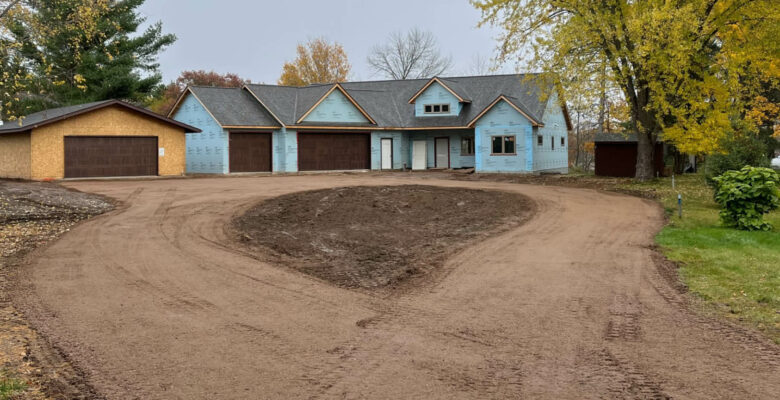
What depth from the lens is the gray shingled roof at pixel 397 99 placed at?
37.5m

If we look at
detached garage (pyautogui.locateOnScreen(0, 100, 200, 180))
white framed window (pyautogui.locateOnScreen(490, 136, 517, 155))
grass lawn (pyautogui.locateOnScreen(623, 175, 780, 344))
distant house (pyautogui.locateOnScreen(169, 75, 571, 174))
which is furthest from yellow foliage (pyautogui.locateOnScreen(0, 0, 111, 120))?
white framed window (pyautogui.locateOnScreen(490, 136, 517, 155))

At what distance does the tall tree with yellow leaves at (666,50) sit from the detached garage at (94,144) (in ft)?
62.5

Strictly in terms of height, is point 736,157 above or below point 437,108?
below

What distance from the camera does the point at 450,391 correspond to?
17.8ft

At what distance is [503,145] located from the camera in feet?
118

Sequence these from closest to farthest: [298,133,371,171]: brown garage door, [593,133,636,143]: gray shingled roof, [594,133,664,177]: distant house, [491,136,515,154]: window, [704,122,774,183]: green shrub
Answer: [704,122,774,183]: green shrub
[593,133,636,143]: gray shingled roof
[594,133,664,177]: distant house
[491,136,515,154]: window
[298,133,371,171]: brown garage door

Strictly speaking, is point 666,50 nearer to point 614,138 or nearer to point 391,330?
point 614,138

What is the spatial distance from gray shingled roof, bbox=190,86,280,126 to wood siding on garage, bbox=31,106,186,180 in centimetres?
279

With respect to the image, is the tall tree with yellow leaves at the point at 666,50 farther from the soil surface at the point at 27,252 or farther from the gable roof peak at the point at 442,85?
the soil surface at the point at 27,252

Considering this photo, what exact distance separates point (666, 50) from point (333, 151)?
21465 mm

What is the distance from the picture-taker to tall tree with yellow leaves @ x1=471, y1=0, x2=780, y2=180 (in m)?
22.8

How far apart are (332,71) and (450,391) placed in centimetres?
6718

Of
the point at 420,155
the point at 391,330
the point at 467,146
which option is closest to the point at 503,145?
the point at 467,146

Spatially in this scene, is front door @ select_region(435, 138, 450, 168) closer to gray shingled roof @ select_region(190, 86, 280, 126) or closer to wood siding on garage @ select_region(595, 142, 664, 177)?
wood siding on garage @ select_region(595, 142, 664, 177)
